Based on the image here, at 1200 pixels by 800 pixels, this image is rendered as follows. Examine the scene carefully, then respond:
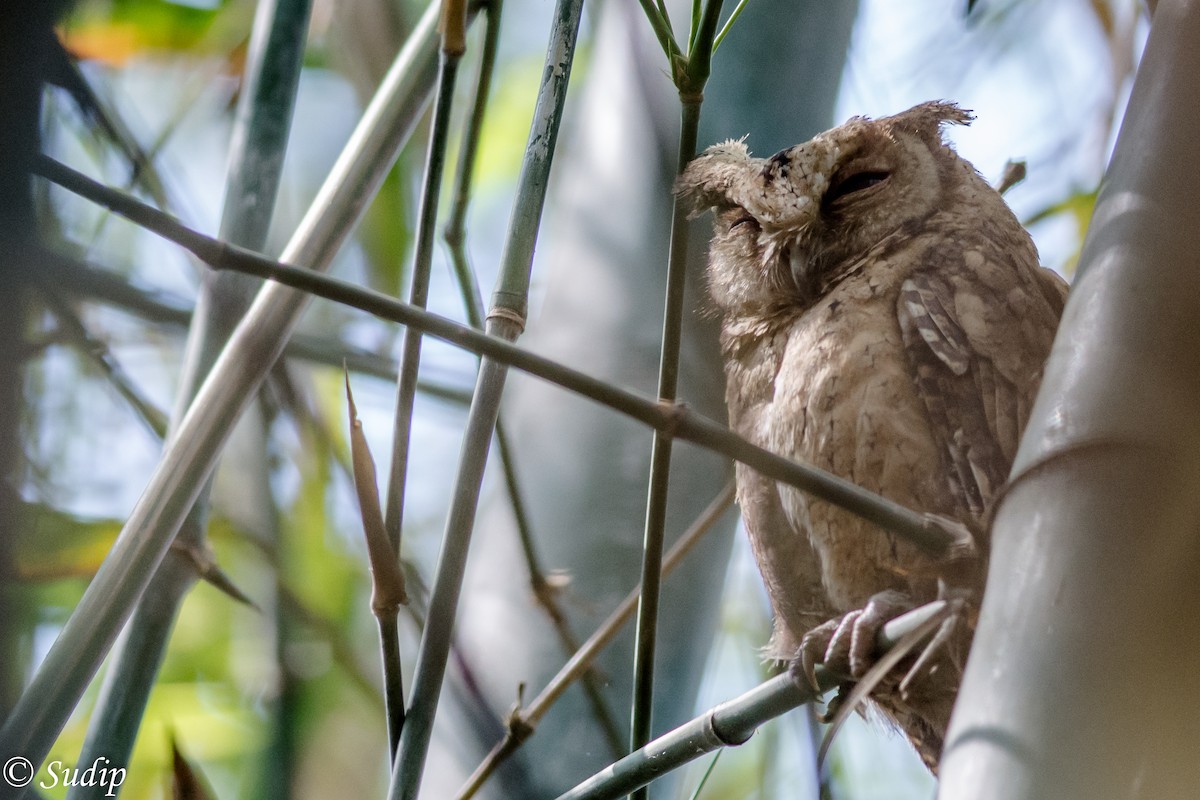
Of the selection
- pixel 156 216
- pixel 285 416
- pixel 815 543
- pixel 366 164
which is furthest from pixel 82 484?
pixel 156 216

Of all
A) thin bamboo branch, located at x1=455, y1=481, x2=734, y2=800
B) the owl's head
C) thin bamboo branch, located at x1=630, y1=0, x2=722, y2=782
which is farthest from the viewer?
the owl's head

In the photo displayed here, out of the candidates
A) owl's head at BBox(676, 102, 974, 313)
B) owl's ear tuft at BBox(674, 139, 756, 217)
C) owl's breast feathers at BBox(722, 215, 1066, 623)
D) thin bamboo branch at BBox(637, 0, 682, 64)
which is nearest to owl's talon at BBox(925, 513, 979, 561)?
thin bamboo branch at BBox(637, 0, 682, 64)

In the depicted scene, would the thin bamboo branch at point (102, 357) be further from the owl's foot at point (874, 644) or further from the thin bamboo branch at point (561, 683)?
the owl's foot at point (874, 644)

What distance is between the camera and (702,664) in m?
2.23

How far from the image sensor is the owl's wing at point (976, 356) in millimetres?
1705

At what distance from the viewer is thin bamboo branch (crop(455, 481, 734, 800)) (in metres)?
1.38

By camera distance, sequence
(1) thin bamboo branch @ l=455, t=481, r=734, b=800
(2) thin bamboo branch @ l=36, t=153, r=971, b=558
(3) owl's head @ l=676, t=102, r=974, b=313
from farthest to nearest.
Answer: (3) owl's head @ l=676, t=102, r=974, b=313, (1) thin bamboo branch @ l=455, t=481, r=734, b=800, (2) thin bamboo branch @ l=36, t=153, r=971, b=558

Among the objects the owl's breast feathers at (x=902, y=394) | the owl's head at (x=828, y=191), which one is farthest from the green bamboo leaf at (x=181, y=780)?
the owl's head at (x=828, y=191)

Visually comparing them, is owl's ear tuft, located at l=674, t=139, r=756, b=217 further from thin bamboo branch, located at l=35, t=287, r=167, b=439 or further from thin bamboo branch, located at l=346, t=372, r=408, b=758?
thin bamboo branch, located at l=346, t=372, r=408, b=758

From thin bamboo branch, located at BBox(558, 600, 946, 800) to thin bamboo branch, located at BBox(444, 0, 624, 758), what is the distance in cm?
50

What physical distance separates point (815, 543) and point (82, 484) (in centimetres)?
143

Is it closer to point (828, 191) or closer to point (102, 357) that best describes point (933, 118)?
point (828, 191)
